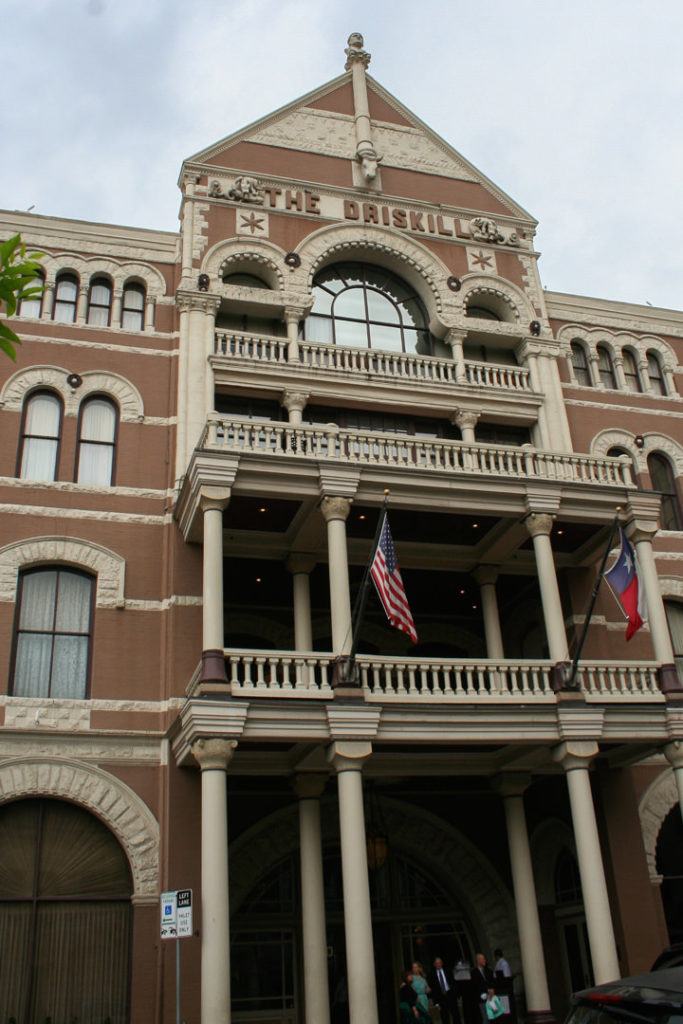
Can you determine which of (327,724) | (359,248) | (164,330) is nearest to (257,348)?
(164,330)

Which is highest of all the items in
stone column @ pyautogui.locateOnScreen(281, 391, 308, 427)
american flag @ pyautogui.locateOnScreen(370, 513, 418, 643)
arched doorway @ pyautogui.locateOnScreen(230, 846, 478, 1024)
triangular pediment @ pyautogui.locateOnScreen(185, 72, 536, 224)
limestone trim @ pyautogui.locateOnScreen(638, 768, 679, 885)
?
triangular pediment @ pyautogui.locateOnScreen(185, 72, 536, 224)

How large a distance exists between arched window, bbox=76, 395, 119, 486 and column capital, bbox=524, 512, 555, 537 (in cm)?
903

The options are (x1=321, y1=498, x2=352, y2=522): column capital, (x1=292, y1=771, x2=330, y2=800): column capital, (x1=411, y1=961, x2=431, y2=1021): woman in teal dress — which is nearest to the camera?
(x1=411, y1=961, x2=431, y2=1021): woman in teal dress

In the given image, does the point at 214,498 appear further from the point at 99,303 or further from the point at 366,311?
the point at 366,311

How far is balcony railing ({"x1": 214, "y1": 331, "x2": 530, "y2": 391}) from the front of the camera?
23.0m

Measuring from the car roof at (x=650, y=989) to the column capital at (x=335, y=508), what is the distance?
485 inches

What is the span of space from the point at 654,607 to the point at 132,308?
13.8m

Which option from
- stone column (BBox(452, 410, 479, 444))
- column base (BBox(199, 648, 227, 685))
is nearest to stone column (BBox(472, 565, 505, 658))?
stone column (BBox(452, 410, 479, 444))

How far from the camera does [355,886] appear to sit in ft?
52.7

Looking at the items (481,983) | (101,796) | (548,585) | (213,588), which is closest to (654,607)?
(548,585)

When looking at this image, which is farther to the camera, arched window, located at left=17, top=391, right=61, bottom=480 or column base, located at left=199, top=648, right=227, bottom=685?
arched window, located at left=17, top=391, right=61, bottom=480

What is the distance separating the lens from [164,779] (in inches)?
734

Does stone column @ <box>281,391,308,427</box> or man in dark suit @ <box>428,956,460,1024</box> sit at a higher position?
stone column @ <box>281,391,308,427</box>

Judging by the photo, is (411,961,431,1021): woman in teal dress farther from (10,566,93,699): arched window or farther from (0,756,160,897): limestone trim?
(10,566,93,699): arched window
